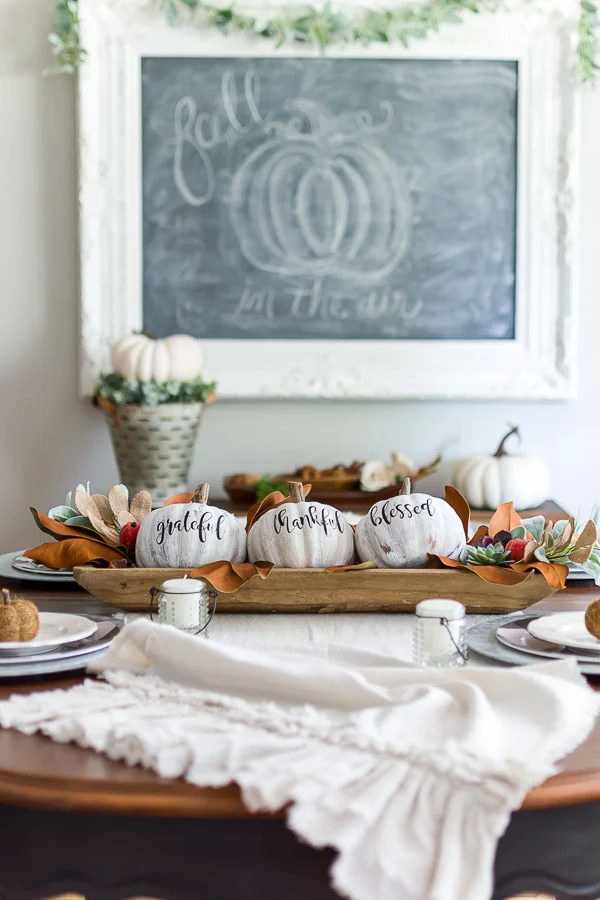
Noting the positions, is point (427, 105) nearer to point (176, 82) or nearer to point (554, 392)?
point (176, 82)

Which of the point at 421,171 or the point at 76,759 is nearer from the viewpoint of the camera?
the point at 76,759

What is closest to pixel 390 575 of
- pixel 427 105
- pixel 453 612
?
pixel 453 612

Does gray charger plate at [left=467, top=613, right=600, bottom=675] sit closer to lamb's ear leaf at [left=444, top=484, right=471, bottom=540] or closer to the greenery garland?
lamb's ear leaf at [left=444, top=484, right=471, bottom=540]

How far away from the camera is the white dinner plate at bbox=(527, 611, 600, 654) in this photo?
40.3 inches

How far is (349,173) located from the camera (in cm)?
291

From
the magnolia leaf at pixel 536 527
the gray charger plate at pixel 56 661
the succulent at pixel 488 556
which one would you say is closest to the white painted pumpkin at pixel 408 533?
the succulent at pixel 488 556

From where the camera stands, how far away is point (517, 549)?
48.0 inches

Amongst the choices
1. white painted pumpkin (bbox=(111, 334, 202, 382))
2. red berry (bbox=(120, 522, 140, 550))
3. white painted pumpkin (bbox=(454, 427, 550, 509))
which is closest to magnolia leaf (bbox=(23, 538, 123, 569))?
red berry (bbox=(120, 522, 140, 550))

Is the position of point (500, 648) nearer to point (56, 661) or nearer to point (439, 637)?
point (439, 637)

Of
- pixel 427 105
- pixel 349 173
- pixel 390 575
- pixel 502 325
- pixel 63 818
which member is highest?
pixel 427 105

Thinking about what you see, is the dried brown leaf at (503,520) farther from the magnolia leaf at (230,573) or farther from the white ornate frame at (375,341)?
the white ornate frame at (375,341)

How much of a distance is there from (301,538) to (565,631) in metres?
0.33

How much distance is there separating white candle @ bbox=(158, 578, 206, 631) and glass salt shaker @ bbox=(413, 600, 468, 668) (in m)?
0.24

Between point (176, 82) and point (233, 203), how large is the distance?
1.26 ft
